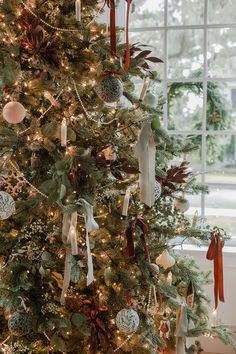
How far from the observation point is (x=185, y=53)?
2.69 m

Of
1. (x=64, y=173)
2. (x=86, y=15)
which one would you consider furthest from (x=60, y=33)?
(x=64, y=173)

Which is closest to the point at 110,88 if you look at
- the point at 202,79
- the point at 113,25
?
the point at 113,25

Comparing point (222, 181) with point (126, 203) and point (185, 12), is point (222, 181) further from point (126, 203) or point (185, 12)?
point (126, 203)

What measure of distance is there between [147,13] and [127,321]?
1.81m

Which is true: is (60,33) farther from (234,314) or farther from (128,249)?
(234,314)

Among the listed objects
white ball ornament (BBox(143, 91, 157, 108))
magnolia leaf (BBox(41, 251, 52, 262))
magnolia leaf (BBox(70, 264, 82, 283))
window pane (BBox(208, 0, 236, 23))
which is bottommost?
magnolia leaf (BBox(70, 264, 82, 283))

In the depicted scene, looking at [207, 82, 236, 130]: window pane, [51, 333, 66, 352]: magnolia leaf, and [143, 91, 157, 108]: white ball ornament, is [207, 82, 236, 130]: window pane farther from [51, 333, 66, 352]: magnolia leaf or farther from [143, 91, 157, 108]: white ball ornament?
[51, 333, 66, 352]: magnolia leaf

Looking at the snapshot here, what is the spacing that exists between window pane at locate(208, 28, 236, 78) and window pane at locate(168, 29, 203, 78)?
6 cm

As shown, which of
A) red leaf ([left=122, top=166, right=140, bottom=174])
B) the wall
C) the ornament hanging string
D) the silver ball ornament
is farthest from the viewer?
the wall

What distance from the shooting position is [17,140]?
1.61 meters

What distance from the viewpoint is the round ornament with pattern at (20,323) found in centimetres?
162

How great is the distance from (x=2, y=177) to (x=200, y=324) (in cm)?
114

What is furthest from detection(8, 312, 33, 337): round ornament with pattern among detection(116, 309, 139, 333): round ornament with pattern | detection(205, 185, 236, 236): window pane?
detection(205, 185, 236, 236): window pane

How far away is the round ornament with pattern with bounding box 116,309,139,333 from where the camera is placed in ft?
5.55
